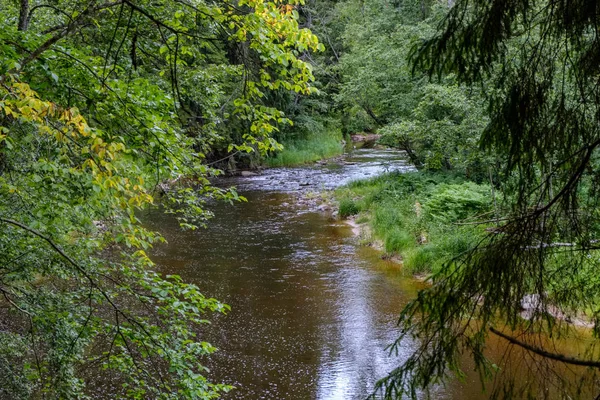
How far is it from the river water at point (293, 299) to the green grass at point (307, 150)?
36.4 ft

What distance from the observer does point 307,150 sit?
32.0 m

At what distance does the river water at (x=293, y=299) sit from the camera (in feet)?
27.5

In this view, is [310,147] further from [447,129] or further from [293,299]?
[293,299]

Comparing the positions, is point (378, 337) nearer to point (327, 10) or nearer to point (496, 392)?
point (496, 392)

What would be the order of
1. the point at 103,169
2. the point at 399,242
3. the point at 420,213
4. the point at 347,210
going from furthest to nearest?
the point at 347,210, the point at 420,213, the point at 399,242, the point at 103,169

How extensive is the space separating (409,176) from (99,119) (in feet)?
51.0

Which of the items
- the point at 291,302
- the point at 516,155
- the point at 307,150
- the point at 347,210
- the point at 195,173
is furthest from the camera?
the point at 307,150

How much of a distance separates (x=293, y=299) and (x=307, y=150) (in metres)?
21.2

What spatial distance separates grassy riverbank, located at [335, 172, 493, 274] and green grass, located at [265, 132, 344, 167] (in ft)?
34.3

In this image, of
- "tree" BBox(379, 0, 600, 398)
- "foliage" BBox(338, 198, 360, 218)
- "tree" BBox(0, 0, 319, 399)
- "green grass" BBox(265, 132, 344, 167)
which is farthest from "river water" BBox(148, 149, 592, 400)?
"green grass" BBox(265, 132, 344, 167)

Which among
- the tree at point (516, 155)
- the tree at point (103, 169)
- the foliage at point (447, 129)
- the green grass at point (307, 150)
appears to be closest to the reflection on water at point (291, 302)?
the tree at point (103, 169)

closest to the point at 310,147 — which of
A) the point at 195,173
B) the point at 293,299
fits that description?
the point at 293,299

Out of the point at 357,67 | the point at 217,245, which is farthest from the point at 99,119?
the point at 357,67

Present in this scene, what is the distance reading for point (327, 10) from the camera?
133ft
